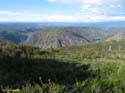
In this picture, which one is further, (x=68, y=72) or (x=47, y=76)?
(x=68, y=72)

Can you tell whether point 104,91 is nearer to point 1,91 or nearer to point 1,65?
point 1,91

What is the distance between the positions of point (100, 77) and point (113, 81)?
0.81 metres

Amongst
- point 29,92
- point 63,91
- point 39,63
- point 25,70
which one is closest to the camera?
point 29,92

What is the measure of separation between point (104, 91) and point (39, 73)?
2696mm

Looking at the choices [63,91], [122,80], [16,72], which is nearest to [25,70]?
[16,72]

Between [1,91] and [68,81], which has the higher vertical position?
[1,91]

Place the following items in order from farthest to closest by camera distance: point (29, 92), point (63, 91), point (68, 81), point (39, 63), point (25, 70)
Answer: point (39, 63)
point (25, 70)
point (68, 81)
point (63, 91)
point (29, 92)

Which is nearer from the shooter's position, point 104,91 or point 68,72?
point 104,91

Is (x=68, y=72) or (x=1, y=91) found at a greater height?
(x=1, y=91)

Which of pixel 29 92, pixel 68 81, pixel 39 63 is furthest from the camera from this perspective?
pixel 39 63

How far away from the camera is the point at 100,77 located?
29.4ft

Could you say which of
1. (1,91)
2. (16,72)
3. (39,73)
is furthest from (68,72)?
(1,91)

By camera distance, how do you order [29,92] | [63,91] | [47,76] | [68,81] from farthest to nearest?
[47,76] → [68,81] → [63,91] → [29,92]

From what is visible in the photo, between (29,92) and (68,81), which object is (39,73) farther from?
(29,92)
